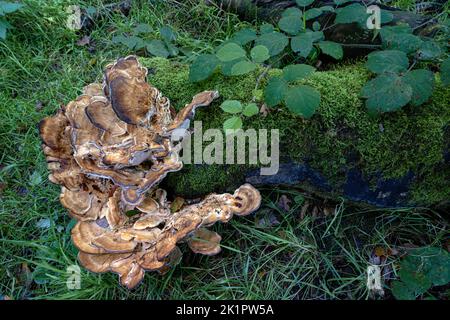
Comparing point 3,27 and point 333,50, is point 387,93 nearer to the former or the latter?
point 333,50

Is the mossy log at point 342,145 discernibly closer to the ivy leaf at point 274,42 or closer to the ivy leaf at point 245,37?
the ivy leaf at point 274,42

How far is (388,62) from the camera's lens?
2.71m

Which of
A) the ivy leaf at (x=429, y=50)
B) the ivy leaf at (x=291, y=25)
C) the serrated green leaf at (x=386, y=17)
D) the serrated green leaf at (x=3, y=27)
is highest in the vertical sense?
the serrated green leaf at (x=386, y=17)

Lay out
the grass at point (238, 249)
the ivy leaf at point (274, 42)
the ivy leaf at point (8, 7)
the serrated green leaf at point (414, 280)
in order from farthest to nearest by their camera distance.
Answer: the ivy leaf at point (8, 7) < the grass at point (238, 249) < the ivy leaf at point (274, 42) < the serrated green leaf at point (414, 280)

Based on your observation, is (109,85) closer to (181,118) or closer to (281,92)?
(181,118)

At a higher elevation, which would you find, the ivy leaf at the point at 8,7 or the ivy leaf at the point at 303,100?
the ivy leaf at the point at 8,7

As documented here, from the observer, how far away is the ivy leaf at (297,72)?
107 inches

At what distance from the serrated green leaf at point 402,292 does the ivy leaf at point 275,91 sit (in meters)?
1.67

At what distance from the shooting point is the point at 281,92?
2.70 metres

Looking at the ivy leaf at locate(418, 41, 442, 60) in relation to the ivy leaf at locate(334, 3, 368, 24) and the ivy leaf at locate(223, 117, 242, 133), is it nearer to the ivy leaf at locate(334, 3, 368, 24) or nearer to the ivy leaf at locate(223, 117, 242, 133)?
the ivy leaf at locate(334, 3, 368, 24)

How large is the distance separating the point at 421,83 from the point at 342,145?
0.66 m

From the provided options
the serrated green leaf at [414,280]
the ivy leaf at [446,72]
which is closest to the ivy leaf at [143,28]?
the ivy leaf at [446,72]

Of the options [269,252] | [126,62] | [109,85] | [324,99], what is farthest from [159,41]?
[269,252]

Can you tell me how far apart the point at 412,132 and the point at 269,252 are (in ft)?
4.96
